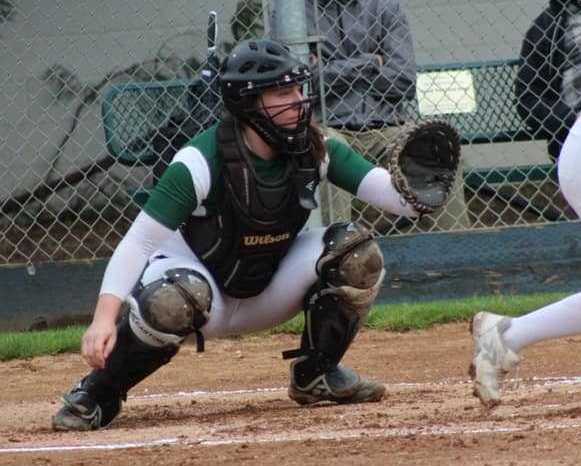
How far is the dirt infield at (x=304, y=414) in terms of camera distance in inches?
165

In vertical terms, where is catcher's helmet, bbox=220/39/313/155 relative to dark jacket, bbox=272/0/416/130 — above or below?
above

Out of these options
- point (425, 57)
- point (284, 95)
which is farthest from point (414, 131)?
point (425, 57)

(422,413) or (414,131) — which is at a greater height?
(414,131)

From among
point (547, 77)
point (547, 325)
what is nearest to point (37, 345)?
point (547, 77)

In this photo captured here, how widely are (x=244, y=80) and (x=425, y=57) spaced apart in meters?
4.29

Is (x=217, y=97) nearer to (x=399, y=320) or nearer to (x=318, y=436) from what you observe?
(x=399, y=320)

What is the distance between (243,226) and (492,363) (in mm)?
1022

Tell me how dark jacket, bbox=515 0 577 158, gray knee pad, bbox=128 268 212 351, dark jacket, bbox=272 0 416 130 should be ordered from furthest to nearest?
dark jacket, bbox=515 0 577 158
dark jacket, bbox=272 0 416 130
gray knee pad, bbox=128 268 212 351

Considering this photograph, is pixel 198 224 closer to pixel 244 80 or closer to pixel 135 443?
pixel 244 80

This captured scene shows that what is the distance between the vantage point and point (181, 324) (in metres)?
5.12

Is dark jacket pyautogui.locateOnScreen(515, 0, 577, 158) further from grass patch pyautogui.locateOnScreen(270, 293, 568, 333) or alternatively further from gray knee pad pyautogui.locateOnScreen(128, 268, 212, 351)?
gray knee pad pyautogui.locateOnScreen(128, 268, 212, 351)

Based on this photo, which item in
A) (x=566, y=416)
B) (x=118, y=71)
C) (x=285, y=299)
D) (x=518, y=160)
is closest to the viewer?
(x=566, y=416)

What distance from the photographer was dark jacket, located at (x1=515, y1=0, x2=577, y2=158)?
8.00m

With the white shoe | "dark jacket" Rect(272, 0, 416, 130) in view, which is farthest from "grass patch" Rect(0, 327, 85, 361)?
the white shoe
